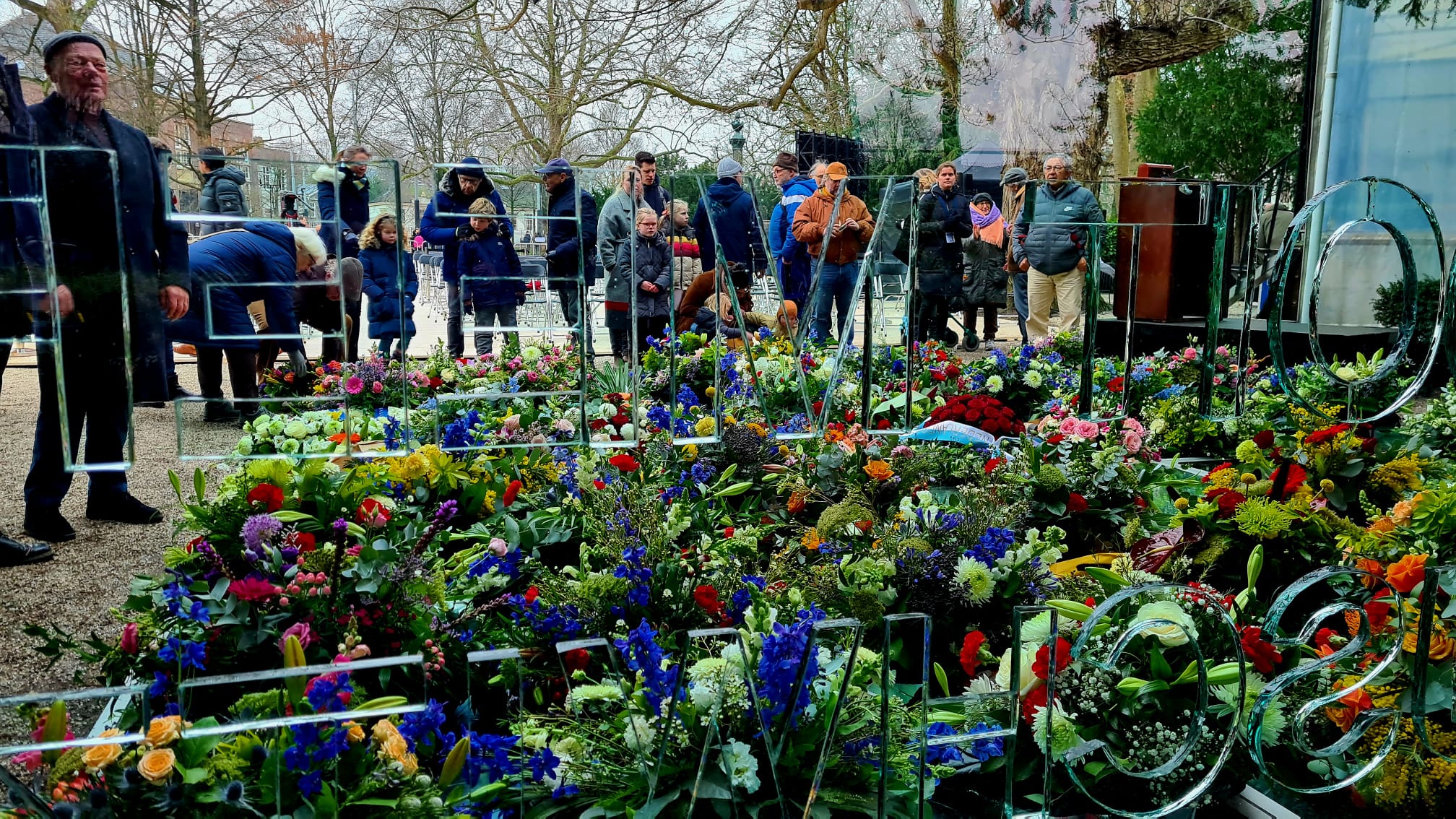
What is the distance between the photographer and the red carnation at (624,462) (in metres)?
3.40

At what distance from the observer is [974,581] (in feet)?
8.74

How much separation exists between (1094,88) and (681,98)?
4.79 metres

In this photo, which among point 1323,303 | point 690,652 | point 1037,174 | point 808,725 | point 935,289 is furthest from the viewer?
point 1037,174

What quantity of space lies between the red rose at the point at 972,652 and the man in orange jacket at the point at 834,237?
2.32 meters

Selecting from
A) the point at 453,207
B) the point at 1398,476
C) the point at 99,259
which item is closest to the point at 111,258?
the point at 99,259

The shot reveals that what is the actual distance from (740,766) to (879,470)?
71.1 inches

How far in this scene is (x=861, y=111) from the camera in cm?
1295

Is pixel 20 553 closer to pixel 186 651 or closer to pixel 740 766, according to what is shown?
pixel 186 651

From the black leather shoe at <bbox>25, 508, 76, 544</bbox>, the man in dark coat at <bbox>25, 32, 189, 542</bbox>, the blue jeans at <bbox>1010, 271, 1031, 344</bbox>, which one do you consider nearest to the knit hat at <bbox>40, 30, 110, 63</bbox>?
the man in dark coat at <bbox>25, 32, 189, 542</bbox>

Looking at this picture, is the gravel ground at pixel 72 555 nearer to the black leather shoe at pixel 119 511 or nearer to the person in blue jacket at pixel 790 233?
the black leather shoe at pixel 119 511

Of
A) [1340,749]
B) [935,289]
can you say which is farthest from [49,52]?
[935,289]

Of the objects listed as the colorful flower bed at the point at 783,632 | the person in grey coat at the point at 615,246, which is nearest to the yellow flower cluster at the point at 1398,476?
the colorful flower bed at the point at 783,632

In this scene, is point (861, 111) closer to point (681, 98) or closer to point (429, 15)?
point (681, 98)

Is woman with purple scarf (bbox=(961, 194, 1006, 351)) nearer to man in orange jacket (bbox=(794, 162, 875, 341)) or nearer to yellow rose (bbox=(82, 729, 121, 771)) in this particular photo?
man in orange jacket (bbox=(794, 162, 875, 341))
